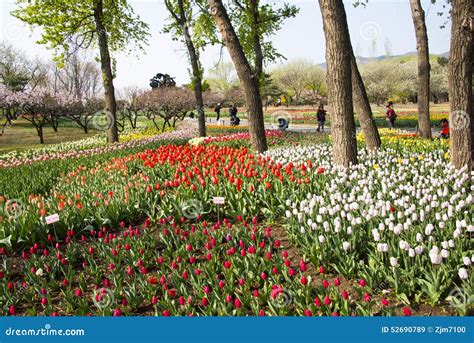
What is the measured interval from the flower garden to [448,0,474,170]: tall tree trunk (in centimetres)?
42

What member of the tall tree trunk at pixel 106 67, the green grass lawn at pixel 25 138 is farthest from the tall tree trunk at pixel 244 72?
the green grass lawn at pixel 25 138

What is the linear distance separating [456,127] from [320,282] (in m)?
4.27

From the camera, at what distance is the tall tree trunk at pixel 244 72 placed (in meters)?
8.80

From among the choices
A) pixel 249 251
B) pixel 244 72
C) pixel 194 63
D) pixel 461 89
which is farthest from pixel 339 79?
pixel 194 63

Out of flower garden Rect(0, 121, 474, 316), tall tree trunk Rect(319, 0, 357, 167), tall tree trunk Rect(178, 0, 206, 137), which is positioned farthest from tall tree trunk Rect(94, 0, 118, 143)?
tall tree trunk Rect(319, 0, 357, 167)

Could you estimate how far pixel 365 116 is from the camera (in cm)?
922

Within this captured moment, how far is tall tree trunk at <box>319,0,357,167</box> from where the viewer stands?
6797mm

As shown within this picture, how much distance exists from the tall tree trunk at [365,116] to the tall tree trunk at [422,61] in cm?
368

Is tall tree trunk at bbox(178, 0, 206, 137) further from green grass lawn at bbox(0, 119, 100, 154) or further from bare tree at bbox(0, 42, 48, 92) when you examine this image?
bare tree at bbox(0, 42, 48, 92)

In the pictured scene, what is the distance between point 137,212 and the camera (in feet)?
19.8

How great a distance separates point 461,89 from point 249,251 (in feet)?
16.0

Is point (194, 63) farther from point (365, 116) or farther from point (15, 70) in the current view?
point (15, 70)

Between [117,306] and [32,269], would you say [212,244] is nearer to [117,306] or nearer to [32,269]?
[117,306]

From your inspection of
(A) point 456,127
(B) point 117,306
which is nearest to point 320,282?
(B) point 117,306
